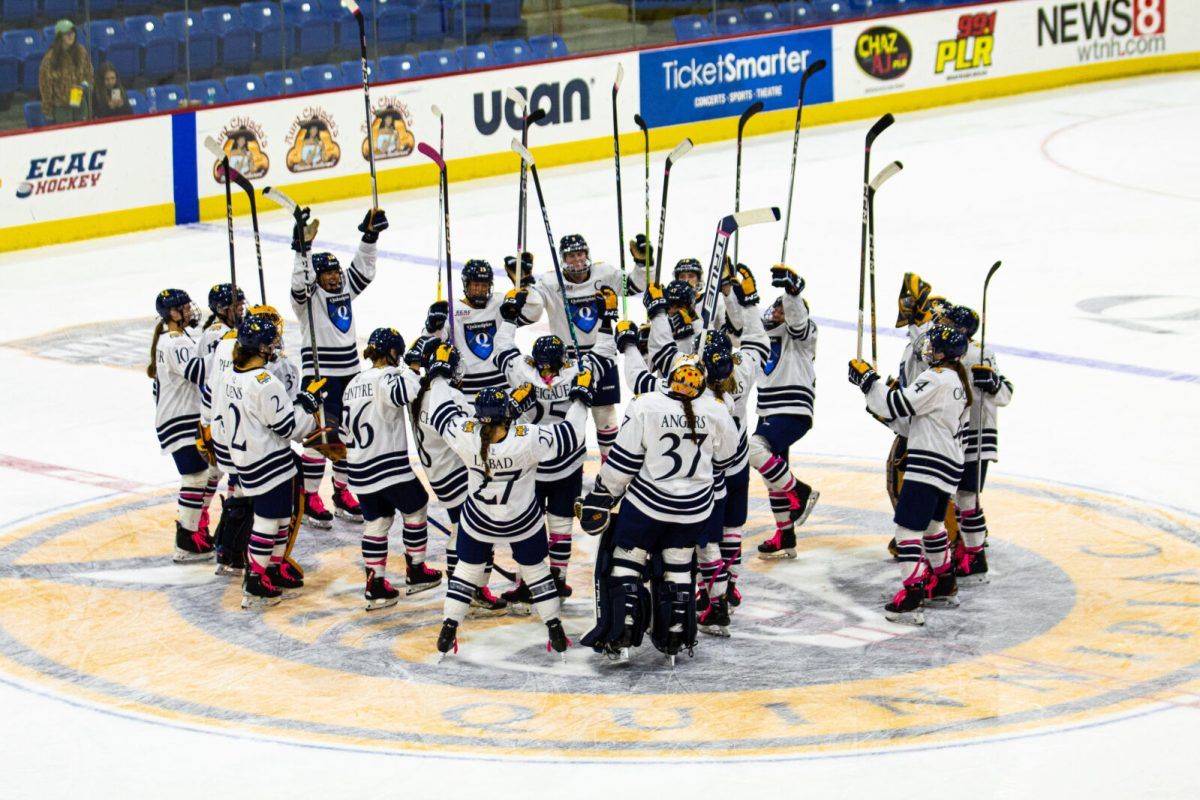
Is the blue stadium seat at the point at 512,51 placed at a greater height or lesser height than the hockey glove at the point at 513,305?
greater

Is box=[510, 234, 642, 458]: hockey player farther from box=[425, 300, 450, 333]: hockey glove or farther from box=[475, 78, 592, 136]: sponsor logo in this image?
box=[475, 78, 592, 136]: sponsor logo

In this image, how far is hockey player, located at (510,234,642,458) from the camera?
9.67 m

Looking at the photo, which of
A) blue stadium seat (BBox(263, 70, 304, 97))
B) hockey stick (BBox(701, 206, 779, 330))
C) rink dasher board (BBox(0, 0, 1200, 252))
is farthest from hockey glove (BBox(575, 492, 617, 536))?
blue stadium seat (BBox(263, 70, 304, 97))

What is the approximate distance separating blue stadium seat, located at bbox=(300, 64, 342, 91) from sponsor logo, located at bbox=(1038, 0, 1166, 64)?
31.2 ft

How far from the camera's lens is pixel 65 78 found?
52.6ft

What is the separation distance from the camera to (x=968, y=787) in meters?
6.39

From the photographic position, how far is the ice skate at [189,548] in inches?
352

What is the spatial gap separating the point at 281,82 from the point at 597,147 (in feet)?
12.2

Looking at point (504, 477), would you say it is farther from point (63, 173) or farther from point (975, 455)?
point (63, 173)

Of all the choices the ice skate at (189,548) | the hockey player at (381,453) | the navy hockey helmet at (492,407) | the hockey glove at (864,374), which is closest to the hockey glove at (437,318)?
the hockey player at (381,453)

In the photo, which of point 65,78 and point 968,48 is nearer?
point 65,78

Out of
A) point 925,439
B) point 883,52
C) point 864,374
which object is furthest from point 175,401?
point 883,52

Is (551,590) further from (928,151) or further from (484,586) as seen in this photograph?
(928,151)

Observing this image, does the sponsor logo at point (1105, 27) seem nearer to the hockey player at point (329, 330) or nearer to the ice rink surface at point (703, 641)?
the ice rink surface at point (703, 641)
